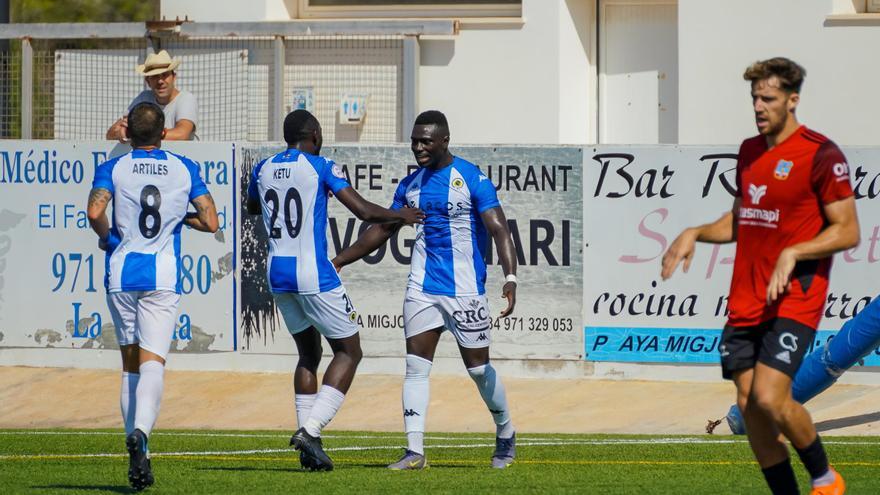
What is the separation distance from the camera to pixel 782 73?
6734mm

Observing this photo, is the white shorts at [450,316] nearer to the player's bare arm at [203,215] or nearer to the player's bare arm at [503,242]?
the player's bare arm at [503,242]

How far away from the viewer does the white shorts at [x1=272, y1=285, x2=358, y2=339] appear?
30.8 feet

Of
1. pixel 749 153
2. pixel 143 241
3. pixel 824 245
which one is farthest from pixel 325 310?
pixel 824 245

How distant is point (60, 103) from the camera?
63.3ft

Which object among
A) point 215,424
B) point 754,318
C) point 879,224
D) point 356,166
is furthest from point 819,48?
point 754,318

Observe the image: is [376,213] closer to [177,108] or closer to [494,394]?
[494,394]

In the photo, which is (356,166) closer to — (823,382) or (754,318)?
(823,382)

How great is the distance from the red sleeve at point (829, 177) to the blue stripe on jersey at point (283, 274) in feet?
12.1

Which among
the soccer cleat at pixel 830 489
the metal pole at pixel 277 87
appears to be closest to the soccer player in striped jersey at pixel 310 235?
the soccer cleat at pixel 830 489

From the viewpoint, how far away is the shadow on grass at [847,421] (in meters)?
12.5

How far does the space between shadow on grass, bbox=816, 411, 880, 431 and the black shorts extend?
5954mm

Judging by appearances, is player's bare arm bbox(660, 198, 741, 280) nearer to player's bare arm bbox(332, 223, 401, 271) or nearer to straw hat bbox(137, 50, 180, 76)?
player's bare arm bbox(332, 223, 401, 271)

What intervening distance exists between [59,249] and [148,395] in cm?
716

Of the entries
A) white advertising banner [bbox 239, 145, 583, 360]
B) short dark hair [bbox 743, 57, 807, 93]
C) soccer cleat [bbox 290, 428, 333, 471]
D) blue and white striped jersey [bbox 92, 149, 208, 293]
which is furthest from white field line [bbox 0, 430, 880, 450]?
short dark hair [bbox 743, 57, 807, 93]
